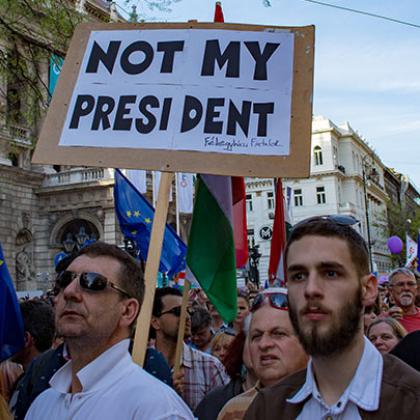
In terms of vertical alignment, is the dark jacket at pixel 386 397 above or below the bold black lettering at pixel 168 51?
below

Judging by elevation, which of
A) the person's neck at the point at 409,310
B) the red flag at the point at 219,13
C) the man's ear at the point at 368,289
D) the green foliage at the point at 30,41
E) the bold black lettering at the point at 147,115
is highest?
the green foliage at the point at 30,41

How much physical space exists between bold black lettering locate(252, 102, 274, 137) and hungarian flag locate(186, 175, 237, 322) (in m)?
0.79

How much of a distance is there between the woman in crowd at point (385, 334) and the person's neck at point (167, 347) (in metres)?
1.49

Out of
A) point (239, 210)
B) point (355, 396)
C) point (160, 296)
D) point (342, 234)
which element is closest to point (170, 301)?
point (160, 296)

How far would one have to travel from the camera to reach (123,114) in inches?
129

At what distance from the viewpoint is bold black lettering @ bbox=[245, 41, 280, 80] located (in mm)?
3337

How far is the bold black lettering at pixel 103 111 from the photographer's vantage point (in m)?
3.29

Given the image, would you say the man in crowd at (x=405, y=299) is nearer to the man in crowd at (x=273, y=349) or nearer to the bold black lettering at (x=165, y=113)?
the man in crowd at (x=273, y=349)

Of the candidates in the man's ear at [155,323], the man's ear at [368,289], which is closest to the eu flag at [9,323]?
the man's ear at [155,323]

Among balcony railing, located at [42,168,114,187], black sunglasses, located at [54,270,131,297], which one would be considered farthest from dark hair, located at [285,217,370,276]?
balcony railing, located at [42,168,114,187]

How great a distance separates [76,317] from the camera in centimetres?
236

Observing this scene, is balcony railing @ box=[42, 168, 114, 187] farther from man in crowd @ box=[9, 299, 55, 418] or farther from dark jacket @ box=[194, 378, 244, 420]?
dark jacket @ box=[194, 378, 244, 420]

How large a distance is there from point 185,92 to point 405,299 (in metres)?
3.92

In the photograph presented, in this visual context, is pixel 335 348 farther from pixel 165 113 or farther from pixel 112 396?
pixel 165 113
